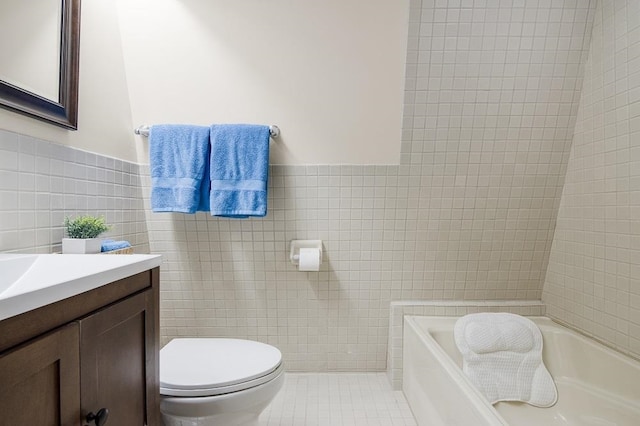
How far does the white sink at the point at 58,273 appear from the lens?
1.70ft

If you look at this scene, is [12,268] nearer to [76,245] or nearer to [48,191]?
[76,245]

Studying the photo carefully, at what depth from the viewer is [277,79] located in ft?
4.90

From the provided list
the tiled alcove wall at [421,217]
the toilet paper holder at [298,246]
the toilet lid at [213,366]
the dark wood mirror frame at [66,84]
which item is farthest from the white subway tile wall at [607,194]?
the dark wood mirror frame at [66,84]

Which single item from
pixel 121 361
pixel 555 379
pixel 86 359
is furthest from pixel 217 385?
pixel 555 379

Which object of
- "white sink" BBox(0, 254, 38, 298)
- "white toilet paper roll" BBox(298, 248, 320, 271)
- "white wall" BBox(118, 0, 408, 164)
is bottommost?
"white toilet paper roll" BBox(298, 248, 320, 271)

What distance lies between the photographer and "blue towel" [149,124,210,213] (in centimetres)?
143

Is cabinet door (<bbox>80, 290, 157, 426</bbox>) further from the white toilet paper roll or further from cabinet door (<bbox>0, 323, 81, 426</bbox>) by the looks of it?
the white toilet paper roll

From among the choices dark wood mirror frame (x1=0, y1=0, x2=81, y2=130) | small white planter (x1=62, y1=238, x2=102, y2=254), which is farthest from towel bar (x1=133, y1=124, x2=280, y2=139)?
small white planter (x1=62, y1=238, x2=102, y2=254)

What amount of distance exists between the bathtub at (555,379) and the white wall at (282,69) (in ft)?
3.15

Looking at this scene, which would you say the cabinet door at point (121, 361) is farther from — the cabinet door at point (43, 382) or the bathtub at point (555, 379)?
the bathtub at point (555, 379)

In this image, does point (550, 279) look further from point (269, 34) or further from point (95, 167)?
point (95, 167)

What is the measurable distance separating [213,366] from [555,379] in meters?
1.61

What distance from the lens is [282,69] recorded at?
58.4 inches

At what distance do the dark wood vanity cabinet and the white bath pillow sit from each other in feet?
4.40
